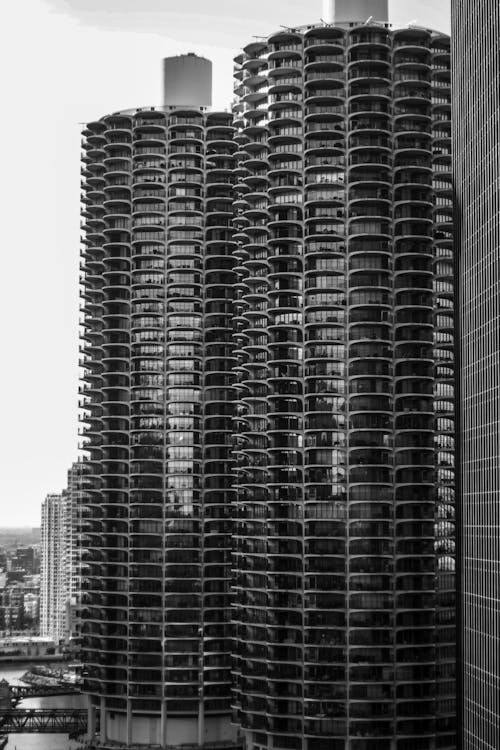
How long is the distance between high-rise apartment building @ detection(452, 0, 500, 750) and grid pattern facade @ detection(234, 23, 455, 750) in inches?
887

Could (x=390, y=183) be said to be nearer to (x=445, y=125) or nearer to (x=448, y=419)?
(x=445, y=125)

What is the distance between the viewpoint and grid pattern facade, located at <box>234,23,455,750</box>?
7343 inches

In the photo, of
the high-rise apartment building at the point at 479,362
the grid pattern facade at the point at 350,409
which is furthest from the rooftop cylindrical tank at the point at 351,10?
the high-rise apartment building at the point at 479,362

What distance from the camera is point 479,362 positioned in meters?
158

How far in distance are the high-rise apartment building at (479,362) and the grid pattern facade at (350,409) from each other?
22526 mm

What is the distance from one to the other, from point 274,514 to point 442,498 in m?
19.4

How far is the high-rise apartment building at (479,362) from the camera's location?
5945 inches

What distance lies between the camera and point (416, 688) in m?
186

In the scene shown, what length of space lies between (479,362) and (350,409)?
34.0 m

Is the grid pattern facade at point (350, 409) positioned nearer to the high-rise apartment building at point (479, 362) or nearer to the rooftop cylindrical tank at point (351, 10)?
the rooftop cylindrical tank at point (351, 10)

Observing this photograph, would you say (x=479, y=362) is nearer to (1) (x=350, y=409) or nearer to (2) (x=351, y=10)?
(1) (x=350, y=409)

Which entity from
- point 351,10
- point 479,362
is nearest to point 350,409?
point 479,362

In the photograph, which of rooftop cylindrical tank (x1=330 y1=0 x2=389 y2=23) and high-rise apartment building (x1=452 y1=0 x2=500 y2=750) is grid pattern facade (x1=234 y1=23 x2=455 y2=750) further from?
high-rise apartment building (x1=452 y1=0 x2=500 y2=750)

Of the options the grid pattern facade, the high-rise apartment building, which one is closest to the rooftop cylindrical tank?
the grid pattern facade
